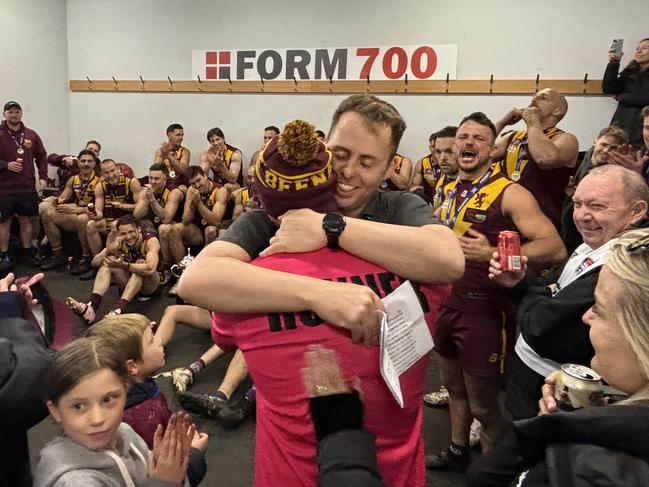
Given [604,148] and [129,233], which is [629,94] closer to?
[604,148]

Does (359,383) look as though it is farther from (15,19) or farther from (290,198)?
(15,19)

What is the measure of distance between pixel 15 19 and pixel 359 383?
8.87 meters

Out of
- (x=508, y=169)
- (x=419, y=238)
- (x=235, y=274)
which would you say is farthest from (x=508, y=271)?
(x=508, y=169)

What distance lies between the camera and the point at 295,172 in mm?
982

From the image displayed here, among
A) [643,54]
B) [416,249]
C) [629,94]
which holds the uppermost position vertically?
[643,54]

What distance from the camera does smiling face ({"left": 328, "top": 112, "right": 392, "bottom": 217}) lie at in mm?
1147

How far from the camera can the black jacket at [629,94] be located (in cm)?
517

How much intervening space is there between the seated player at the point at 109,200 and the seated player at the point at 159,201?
187mm

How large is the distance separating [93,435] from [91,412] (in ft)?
0.17

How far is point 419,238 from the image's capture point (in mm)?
1031

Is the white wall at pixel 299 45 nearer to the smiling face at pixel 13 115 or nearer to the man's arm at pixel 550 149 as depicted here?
the smiling face at pixel 13 115

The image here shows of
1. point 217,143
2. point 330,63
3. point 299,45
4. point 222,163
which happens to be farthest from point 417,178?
point 217,143

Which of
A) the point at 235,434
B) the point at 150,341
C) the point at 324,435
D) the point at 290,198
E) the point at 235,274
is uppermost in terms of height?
the point at 290,198

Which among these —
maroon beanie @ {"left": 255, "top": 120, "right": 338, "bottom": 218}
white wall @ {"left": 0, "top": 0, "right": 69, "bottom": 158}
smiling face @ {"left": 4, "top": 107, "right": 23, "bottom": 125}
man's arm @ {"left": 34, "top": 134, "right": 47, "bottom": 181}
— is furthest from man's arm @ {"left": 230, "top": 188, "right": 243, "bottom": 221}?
maroon beanie @ {"left": 255, "top": 120, "right": 338, "bottom": 218}
